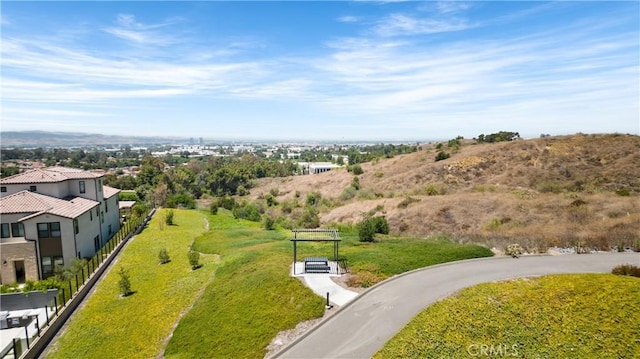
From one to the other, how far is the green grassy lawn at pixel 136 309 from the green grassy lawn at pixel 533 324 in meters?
13.0

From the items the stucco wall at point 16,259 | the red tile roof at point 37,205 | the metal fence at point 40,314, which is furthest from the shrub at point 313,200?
the stucco wall at point 16,259

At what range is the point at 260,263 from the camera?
23672 millimetres

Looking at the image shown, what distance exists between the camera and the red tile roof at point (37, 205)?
26672mm

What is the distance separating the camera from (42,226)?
87.5ft

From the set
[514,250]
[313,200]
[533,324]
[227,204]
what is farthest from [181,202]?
[533,324]

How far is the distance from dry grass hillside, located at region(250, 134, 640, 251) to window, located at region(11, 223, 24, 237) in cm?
3033

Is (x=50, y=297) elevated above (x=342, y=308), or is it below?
below

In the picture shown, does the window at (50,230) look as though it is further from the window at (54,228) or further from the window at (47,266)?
the window at (47,266)

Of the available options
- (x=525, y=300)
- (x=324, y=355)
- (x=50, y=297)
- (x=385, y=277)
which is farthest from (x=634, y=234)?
(x=50, y=297)

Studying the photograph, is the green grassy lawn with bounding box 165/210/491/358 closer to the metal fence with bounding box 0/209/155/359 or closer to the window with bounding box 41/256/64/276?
the metal fence with bounding box 0/209/155/359

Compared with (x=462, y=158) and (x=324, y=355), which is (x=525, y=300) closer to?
(x=324, y=355)

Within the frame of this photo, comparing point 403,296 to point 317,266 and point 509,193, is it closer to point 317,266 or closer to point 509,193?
point 317,266

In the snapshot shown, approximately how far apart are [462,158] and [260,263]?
53.4 metres

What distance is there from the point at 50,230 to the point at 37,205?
99.8 inches
